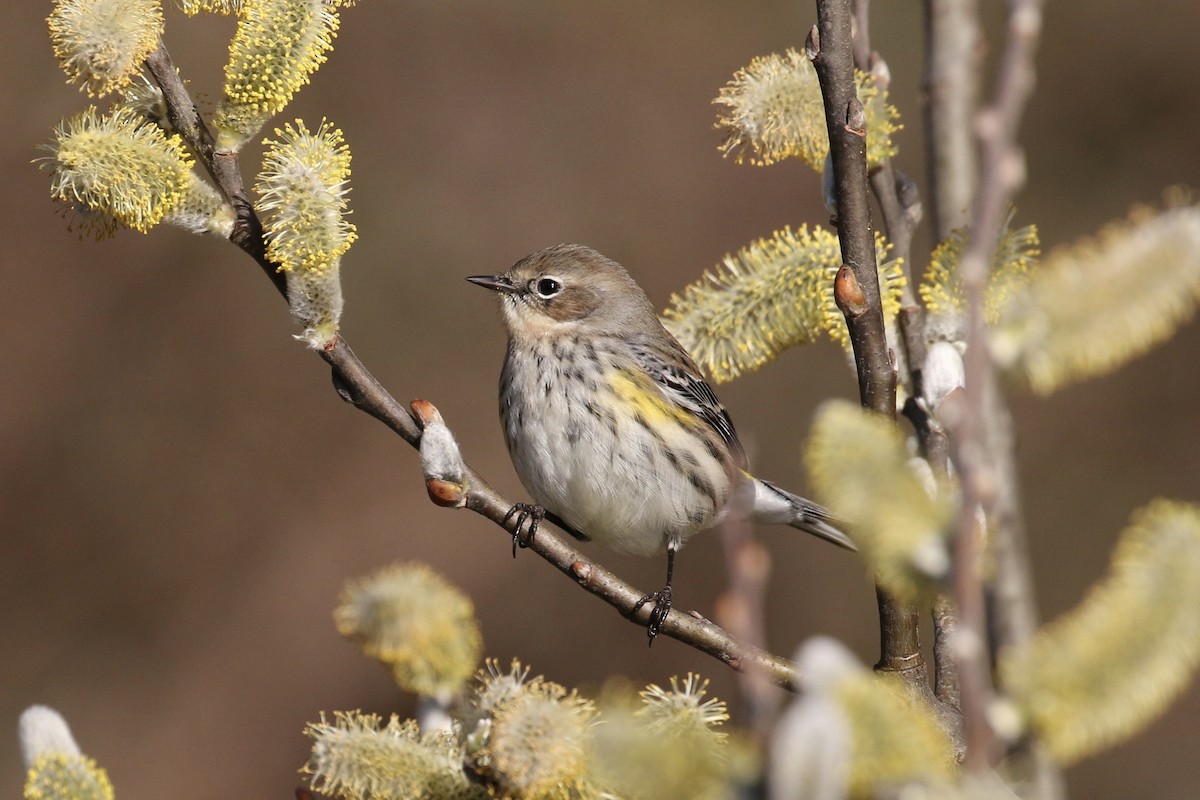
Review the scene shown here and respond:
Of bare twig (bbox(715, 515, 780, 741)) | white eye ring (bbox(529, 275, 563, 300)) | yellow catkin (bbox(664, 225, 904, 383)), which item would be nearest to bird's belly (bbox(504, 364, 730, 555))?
white eye ring (bbox(529, 275, 563, 300))

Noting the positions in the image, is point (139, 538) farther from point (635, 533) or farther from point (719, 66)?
point (719, 66)

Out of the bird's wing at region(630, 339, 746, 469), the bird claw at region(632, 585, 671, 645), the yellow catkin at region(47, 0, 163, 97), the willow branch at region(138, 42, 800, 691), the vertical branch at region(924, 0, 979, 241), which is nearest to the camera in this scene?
the yellow catkin at region(47, 0, 163, 97)

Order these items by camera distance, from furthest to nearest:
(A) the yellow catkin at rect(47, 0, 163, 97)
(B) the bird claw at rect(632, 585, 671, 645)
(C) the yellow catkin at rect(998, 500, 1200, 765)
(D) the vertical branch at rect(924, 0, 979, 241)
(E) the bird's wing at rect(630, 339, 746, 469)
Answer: (E) the bird's wing at rect(630, 339, 746, 469), (D) the vertical branch at rect(924, 0, 979, 241), (B) the bird claw at rect(632, 585, 671, 645), (A) the yellow catkin at rect(47, 0, 163, 97), (C) the yellow catkin at rect(998, 500, 1200, 765)

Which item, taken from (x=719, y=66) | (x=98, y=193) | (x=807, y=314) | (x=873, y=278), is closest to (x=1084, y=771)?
(x=719, y=66)

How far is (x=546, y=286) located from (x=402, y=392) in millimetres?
3623

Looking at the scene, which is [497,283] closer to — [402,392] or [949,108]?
[949,108]

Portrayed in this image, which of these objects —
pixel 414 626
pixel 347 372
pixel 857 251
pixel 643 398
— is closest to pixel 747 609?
pixel 414 626

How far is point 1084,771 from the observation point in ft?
25.4

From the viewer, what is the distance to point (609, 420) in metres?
4.53

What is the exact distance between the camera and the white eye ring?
5.01 metres

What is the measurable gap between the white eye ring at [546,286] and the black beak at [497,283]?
86 millimetres

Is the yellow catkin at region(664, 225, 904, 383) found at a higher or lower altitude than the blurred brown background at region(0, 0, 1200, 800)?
lower

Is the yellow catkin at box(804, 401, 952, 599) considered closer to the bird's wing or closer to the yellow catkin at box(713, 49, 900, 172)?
the yellow catkin at box(713, 49, 900, 172)

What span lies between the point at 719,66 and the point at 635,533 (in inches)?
220
